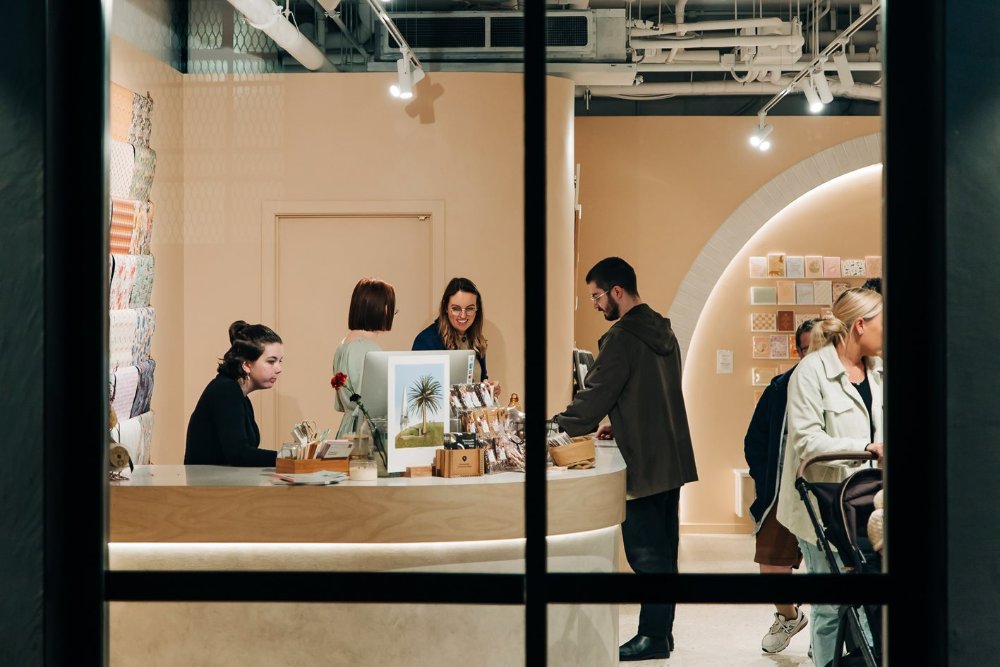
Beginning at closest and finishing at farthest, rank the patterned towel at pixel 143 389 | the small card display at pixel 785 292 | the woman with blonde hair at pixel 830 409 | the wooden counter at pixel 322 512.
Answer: the woman with blonde hair at pixel 830 409 → the wooden counter at pixel 322 512 → the small card display at pixel 785 292 → the patterned towel at pixel 143 389

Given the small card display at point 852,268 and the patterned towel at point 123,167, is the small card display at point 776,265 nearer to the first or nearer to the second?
the small card display at point 852,268

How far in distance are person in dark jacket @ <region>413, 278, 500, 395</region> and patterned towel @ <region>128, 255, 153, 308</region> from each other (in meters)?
1.18

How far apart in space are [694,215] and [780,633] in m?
1.57

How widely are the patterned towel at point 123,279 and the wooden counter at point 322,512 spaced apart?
96 centimetres

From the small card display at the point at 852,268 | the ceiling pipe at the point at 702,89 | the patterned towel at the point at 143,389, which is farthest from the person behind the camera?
the ceiling pipe at the point at 702,89

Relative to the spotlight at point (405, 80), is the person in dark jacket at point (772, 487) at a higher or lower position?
lower

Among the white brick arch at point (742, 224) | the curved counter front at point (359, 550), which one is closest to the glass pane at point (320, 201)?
the curved counter front at point (359, 550)

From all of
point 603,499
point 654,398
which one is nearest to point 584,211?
point 654,398

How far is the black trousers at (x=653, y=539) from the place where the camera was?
2.66 m

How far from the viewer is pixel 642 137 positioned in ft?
11.3

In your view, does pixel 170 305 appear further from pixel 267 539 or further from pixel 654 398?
pixel 654 398

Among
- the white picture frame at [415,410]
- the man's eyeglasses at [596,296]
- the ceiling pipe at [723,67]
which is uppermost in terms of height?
the ceiling pipe at [723,67]

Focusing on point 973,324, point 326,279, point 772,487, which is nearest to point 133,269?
point 326,279

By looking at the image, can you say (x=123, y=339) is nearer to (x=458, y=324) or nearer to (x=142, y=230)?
(x=142, y=230)
